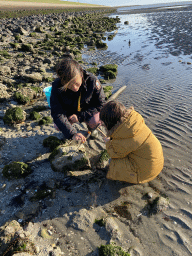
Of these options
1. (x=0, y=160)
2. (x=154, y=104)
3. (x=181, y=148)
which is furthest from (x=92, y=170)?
(x=154, y=104)

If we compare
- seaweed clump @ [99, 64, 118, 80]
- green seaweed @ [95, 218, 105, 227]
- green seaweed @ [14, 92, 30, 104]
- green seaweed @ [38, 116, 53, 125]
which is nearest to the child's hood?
green seaweed @ [95, 218, 105, 227]

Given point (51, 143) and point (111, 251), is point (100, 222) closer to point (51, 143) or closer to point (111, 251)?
point (111, 251)

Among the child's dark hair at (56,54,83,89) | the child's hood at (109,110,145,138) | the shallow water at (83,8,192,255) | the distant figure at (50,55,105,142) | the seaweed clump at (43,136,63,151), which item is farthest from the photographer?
the seaweed clump at (43,136,63,151)

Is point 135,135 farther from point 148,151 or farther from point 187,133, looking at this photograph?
point 187,133

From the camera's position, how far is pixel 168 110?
5.81 m

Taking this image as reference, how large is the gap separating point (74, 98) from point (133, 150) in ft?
6.00

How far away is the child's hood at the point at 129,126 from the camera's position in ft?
8.41

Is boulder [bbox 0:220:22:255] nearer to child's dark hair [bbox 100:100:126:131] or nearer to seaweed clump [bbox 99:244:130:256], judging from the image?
seaweed clump [bbox 99:244:130:256]

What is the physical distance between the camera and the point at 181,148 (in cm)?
432

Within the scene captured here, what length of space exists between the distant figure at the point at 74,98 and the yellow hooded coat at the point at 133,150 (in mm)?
892

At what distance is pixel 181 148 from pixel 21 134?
13.6 ft

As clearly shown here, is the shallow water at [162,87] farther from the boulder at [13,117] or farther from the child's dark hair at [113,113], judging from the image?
the boulder at [13,117]

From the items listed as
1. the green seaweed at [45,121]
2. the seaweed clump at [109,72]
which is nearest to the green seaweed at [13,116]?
the green seaweed at [45,121]

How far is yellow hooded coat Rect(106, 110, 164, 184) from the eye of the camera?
2.61 m
